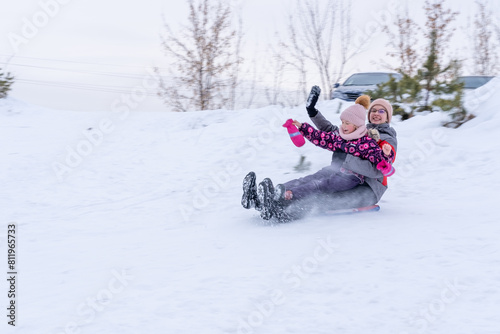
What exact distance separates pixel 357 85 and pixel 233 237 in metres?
8.26

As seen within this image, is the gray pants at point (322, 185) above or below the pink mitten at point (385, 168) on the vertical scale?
below

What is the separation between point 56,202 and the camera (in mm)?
5723

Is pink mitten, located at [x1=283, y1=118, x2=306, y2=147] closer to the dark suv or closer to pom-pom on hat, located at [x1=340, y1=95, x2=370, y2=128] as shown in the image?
pom-pom on hat, located at [x1=340, y1=95, x2=370, y2=128]

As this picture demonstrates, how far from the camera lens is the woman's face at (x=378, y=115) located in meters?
4.71

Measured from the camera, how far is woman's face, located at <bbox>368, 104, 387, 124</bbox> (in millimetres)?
4711

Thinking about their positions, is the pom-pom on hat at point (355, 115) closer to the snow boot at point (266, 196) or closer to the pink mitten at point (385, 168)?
the pink mitten at point (385, 168)

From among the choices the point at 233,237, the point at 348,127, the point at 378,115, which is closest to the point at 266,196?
the point at 233,237

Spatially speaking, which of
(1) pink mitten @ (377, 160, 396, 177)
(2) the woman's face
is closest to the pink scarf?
(2) the woman's face

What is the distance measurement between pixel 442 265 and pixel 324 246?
85 cm

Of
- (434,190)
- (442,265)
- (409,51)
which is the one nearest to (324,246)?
(442,265)

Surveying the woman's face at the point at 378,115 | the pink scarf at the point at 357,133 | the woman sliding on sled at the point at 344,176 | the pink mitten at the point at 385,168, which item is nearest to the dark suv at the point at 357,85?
the woman's face at the point at 378,115

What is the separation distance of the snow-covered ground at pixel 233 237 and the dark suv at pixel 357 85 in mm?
2931

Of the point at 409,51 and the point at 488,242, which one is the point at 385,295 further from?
the point at 409,51

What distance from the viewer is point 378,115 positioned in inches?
185
